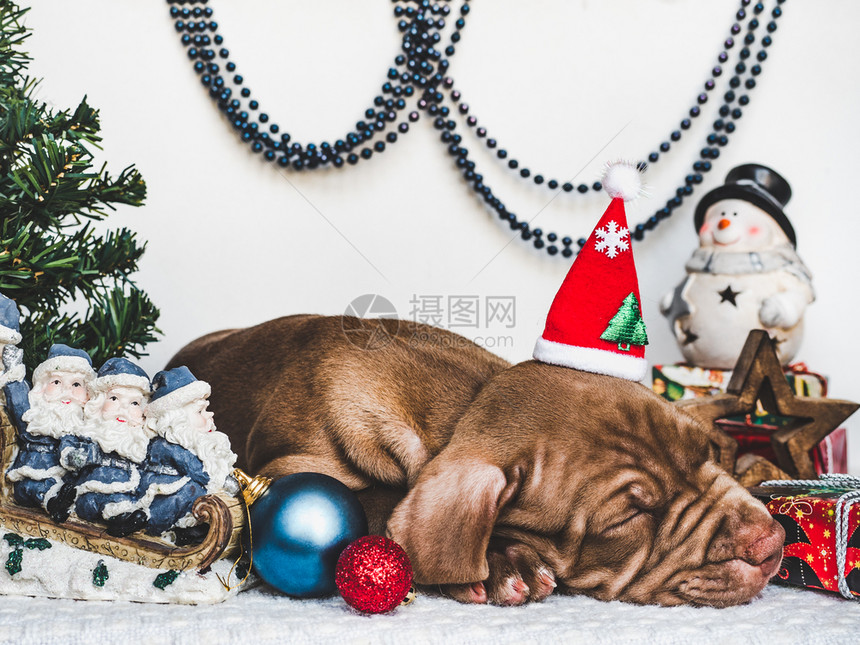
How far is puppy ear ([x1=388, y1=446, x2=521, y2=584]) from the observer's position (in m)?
0.73

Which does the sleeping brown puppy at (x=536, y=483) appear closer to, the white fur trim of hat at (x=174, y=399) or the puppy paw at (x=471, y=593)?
the puppy paw at (x=471, y=593)

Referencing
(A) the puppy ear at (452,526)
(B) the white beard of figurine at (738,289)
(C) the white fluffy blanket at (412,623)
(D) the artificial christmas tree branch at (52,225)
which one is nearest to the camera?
(C) the white fluffy blanket at (412,623)

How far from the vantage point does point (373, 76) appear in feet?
4.84

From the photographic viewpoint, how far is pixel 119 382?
0.76m

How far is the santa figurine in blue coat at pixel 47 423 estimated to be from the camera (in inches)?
29.7

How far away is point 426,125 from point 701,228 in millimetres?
541

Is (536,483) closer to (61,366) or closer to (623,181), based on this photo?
(623,181)

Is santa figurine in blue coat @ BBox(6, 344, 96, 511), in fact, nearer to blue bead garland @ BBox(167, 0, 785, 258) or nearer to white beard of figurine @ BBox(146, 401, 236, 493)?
white beard of figurine @ BBox(146, 401, 236, 493)

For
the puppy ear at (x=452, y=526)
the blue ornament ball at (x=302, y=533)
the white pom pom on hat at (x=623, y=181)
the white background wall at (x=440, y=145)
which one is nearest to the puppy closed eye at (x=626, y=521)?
the puppy ear at (x=452, y=526)

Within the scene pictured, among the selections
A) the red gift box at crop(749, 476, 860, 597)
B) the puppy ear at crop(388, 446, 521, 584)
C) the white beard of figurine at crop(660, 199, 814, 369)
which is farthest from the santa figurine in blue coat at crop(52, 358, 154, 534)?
the white beard of figurine at crop(660, 199, 814, 369)

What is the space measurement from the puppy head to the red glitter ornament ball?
0.05m

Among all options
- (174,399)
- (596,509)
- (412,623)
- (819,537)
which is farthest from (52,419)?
(819,537)

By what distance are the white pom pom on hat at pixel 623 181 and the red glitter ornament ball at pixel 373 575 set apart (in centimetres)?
45

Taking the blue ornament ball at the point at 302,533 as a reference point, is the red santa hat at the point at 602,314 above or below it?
above
